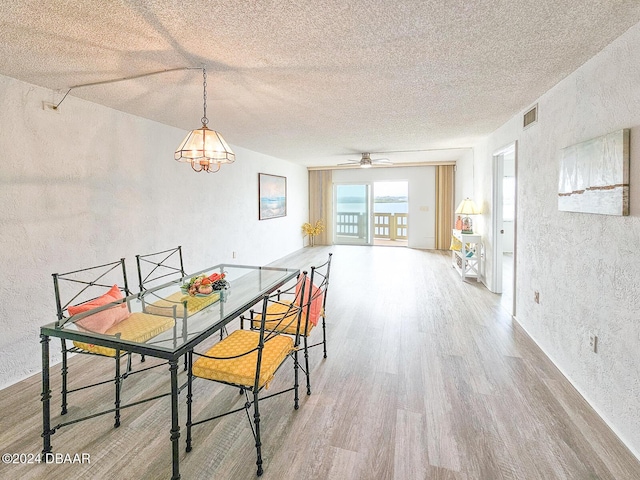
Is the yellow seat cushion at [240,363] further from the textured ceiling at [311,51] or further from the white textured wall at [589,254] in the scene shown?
the white textured wall at [589,254]

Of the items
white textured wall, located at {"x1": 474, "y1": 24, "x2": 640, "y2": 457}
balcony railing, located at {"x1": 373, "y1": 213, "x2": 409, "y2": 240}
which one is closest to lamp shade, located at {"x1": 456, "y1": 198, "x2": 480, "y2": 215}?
white textured wall, located at {"x1": 474, "y1": 24, "x2": 640, "y2": 457}

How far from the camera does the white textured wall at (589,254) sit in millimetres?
1771

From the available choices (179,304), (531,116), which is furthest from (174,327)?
(531,116)

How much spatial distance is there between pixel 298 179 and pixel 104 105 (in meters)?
5.52

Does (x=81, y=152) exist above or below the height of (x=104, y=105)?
below

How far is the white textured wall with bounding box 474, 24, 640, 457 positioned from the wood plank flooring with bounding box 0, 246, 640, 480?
226 mm

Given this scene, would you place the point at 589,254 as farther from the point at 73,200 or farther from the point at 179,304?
the point at 73,200

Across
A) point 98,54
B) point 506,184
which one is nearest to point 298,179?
point 506,184

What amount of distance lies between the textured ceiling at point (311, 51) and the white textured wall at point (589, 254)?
0.21 m

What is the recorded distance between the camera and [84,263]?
2.95m

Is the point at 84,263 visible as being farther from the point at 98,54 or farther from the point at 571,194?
the point at 571,194

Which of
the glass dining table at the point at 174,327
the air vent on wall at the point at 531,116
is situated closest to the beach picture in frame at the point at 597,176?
the air vent on wall at the point at 531,116

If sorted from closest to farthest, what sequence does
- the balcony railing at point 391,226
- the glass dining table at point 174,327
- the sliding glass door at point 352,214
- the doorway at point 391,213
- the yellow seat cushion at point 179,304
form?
the glass dining table at point 174,327
the yellow seat cushion at point 179,304
the doorway at point 391,213
the sliding glass door at point 352,214
the balcony railing at point 391,226

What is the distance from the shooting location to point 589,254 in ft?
7.16
